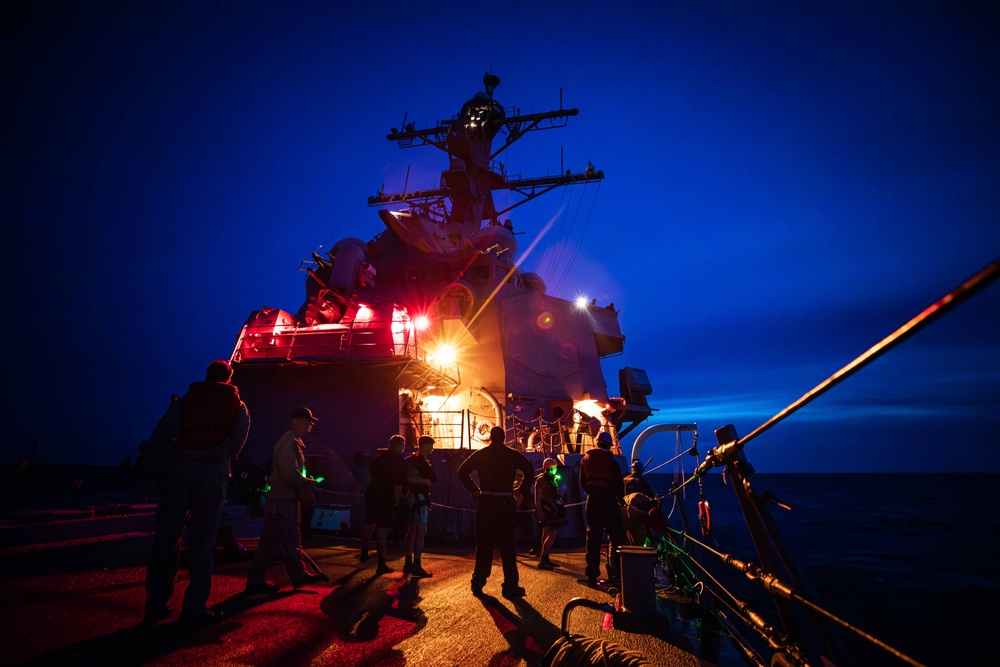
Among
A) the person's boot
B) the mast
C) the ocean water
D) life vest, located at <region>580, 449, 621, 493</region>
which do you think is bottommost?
the ocean water

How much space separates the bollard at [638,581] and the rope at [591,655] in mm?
1689

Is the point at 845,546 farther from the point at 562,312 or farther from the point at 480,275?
the point at 480,275

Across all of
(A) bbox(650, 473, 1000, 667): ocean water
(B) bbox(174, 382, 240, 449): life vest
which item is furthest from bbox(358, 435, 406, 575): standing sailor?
(A) bbox(650, 473, 1000, 667): ocean water

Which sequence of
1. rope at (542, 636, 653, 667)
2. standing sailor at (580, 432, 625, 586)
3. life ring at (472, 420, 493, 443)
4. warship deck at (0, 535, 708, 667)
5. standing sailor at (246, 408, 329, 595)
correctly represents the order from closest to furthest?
rope at (542, 636, 653, 667) < warship deck at (0, 535, 708, 667) < standing sailor at (246, 408, 329, 595) < standing sailor at (580, 432, 625, 586) < life ring at (472, 420, 493, 443)

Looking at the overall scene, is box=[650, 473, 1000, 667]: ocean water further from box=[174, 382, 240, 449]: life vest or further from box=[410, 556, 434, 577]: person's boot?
box=[174, 382, 240, 449]: life vest

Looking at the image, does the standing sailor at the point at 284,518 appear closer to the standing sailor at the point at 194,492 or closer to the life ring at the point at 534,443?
the standing sailor at the point at 194,492

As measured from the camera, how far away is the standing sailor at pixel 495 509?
505 centimetres

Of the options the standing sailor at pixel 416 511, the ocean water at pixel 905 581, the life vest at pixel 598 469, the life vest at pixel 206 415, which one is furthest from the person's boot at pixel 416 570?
the ocean water at pixel 905 581

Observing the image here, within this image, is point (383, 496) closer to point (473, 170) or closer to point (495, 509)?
point (495, 509)

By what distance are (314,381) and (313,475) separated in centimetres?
268

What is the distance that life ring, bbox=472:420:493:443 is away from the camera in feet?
44.5

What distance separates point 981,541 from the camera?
27906 mm

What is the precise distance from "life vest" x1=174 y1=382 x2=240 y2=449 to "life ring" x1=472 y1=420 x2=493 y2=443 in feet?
32.6

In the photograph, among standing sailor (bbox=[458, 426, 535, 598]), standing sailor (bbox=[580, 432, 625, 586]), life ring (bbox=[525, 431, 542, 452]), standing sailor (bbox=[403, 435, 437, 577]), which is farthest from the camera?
life ring (bbox=[525, 431, 542, 452])
